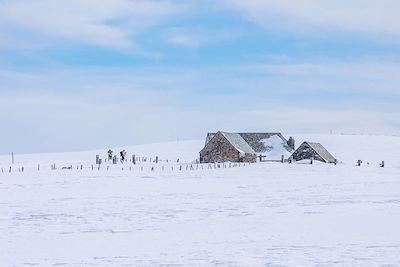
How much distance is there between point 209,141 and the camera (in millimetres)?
69938

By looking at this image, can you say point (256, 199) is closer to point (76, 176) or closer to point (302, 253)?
point (302, 253)

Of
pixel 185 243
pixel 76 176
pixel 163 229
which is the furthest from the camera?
pixel 76 176

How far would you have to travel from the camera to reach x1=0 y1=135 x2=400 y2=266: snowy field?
1375cm

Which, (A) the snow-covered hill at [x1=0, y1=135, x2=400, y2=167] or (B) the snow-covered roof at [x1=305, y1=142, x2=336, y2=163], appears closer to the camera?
(B) the snow-covered roof at [x1=305, y1=142, x2=336, y2=163]

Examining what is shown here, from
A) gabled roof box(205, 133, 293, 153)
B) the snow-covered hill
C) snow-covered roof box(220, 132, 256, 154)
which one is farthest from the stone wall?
gabled roof box(205, 133, 293, 153)

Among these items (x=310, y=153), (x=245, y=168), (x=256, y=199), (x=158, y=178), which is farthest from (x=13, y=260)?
(x=310, y=153)

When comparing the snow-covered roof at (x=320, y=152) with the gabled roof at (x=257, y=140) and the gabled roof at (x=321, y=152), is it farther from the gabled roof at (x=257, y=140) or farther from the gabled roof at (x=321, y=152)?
the gabled roof at (x=257, y=140)

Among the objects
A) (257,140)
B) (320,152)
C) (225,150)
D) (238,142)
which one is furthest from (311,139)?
(225,150)

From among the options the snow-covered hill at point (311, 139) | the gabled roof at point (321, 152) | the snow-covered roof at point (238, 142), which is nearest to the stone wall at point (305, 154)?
the gabled roof at point (321, 152)

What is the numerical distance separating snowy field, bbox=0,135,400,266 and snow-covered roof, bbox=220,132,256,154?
25.5m

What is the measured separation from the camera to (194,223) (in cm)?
2016

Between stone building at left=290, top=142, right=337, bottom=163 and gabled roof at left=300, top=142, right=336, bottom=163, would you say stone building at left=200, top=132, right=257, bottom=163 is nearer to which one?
stone building at left=290, top=142, right=337, bottom=163

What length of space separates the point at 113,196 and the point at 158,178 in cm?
1539

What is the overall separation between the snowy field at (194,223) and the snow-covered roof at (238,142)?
25.5 m
